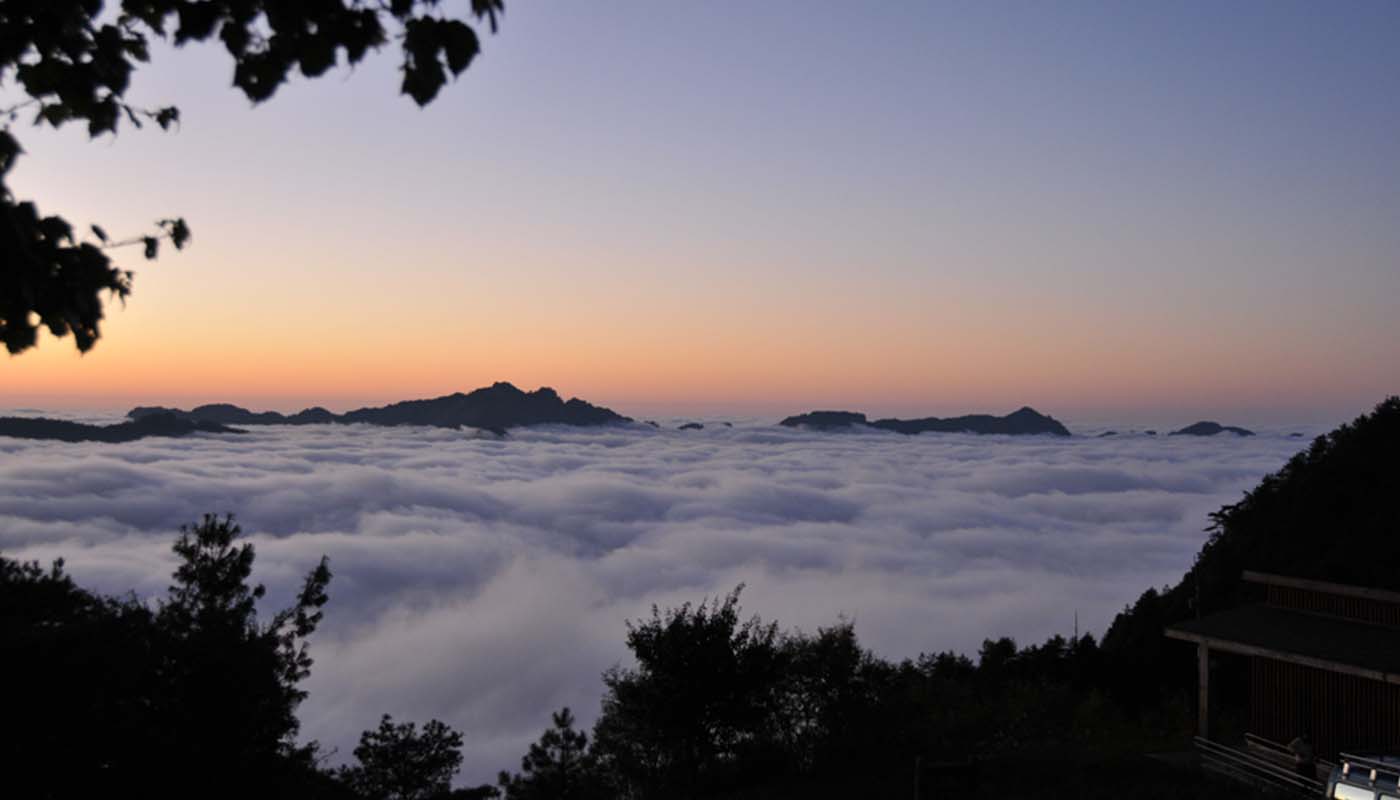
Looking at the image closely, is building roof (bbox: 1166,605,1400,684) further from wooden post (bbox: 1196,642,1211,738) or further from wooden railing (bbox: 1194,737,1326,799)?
wooden railing (bbox: 1194,737,1326,799)

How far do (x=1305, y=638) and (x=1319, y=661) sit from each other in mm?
1971

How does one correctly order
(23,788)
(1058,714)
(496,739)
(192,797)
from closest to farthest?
1. (23,788)
2. (192,797)
3. (1058,714)
4. (496,739)

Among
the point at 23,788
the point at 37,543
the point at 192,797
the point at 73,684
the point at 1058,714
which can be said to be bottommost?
the point at 37,543

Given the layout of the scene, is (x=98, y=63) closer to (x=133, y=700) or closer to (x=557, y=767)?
(x=133, y=700)

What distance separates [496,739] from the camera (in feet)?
462

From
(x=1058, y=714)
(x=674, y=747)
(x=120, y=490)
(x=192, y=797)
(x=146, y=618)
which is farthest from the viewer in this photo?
(x=120, y=490)

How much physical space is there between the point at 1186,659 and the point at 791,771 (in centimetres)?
2540

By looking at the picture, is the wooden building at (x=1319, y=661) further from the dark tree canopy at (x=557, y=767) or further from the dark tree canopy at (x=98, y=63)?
the dark tree canopy at (x=557, y=767)

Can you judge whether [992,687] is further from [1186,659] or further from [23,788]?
[23,788]

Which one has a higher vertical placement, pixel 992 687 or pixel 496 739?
pixel 992 687

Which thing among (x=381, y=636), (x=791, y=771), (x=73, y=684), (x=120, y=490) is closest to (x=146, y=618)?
(x=73, y=684)

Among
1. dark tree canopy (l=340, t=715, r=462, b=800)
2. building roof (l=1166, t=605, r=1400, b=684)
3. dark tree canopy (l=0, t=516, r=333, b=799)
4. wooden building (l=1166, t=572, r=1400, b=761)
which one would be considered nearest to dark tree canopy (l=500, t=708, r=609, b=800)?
dark tree canopy (l=340, t=715, r=462, b=800)

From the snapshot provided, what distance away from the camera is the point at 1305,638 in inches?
854

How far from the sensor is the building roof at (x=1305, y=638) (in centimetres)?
1956
